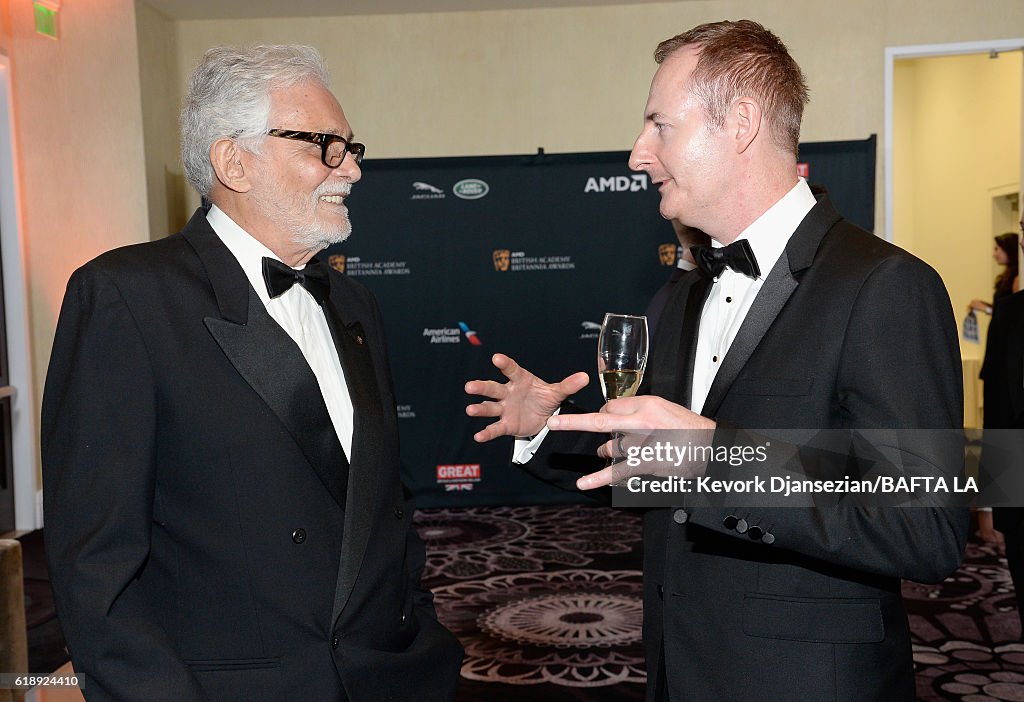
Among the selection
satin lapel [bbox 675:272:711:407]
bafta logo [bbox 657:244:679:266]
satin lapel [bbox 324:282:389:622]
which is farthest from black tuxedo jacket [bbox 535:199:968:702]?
bafta logo [bbox 657:244:679:266]

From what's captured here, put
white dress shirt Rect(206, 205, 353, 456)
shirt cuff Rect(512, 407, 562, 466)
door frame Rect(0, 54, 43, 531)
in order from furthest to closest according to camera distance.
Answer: door frame Rect(0, 54, 43, 531), shirt cuff Rect(512, 407, 562, 466), white dress shirt Rect(206, 205, 353, 456)

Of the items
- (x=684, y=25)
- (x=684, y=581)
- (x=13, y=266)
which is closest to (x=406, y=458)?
(x=13, y=266)

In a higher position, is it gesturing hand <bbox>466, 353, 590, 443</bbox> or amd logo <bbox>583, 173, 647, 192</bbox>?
amd logo <bbox>583, 173, 647, 192</bbox>

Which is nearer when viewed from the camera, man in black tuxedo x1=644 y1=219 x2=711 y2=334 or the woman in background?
man in black tuxedo x1=644 y1=219 x2=711 y2=334

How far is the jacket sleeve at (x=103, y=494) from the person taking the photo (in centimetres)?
150

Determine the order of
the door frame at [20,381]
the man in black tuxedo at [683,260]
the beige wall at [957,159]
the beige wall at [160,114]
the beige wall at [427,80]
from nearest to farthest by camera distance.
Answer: the man in black tuxedo at [683,260] → the door frame at [20,381] → the beige wall at [427,80] → the beige wall at [160,114] → the beige wall at [957,159]

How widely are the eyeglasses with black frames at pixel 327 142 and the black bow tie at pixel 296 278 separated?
0.21 meters

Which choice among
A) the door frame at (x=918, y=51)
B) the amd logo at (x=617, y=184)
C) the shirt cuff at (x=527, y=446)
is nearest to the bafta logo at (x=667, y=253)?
the amd logo at (x=617, y=184)

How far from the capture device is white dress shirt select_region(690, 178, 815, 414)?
1860mm

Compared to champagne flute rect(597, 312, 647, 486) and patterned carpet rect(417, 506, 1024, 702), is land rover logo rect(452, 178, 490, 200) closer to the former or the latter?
patterned carpet rect(417, 506, 1024, 702)

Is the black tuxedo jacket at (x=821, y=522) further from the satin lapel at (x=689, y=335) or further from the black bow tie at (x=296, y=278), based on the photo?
the black bow tie at (x=296, y=278)

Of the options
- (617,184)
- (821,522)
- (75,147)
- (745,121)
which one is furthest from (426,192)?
(821,522)

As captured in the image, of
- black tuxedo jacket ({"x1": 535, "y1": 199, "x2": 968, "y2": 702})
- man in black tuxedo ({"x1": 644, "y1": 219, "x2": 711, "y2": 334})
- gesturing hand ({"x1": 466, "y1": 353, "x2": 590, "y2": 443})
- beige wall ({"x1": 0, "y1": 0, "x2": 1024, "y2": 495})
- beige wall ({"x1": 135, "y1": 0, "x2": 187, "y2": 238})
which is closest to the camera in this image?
black tuxedo jacket ({"x1": 535, "y1": 199, "x2": 968, "y2": 702})

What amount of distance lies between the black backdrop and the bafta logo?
0.02m
